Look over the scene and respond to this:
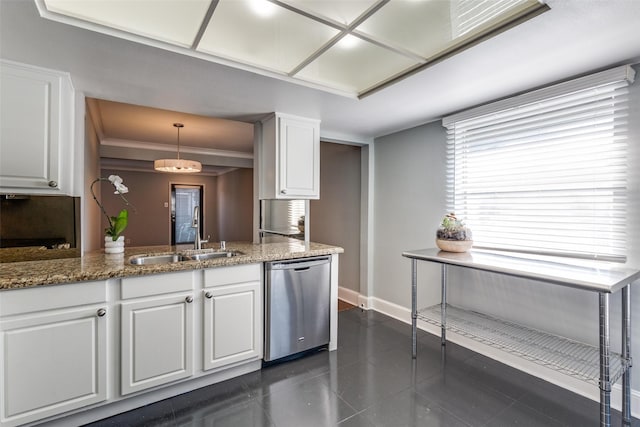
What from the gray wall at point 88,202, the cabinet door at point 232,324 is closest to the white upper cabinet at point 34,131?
the gray wall at point 88,202

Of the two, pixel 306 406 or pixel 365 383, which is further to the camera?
pixel 365 383

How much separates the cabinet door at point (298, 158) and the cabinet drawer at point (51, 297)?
1.54 meters

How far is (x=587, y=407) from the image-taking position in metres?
1.92

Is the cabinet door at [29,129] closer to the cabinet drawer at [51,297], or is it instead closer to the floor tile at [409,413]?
the cabinet drawer at [51,297]

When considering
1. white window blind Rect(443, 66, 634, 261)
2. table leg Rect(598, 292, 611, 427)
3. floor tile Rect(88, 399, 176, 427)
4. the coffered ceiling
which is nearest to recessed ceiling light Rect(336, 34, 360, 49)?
the coffered ceiling

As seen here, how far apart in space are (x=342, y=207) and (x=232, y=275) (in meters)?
2.31

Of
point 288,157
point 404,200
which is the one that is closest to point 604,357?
point 404,200

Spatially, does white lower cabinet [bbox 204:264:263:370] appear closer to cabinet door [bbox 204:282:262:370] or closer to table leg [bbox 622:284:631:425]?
cabinet door [bbox 204:282:262:370]

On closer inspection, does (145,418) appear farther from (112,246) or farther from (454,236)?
(454,236)

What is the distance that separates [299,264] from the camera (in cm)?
248

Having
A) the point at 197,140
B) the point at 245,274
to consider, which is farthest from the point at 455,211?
the point at 197,140

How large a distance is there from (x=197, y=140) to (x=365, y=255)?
10.8 ft

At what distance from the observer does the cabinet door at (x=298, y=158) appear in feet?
9.24

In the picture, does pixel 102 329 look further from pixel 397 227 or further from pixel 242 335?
pixel 397 227
